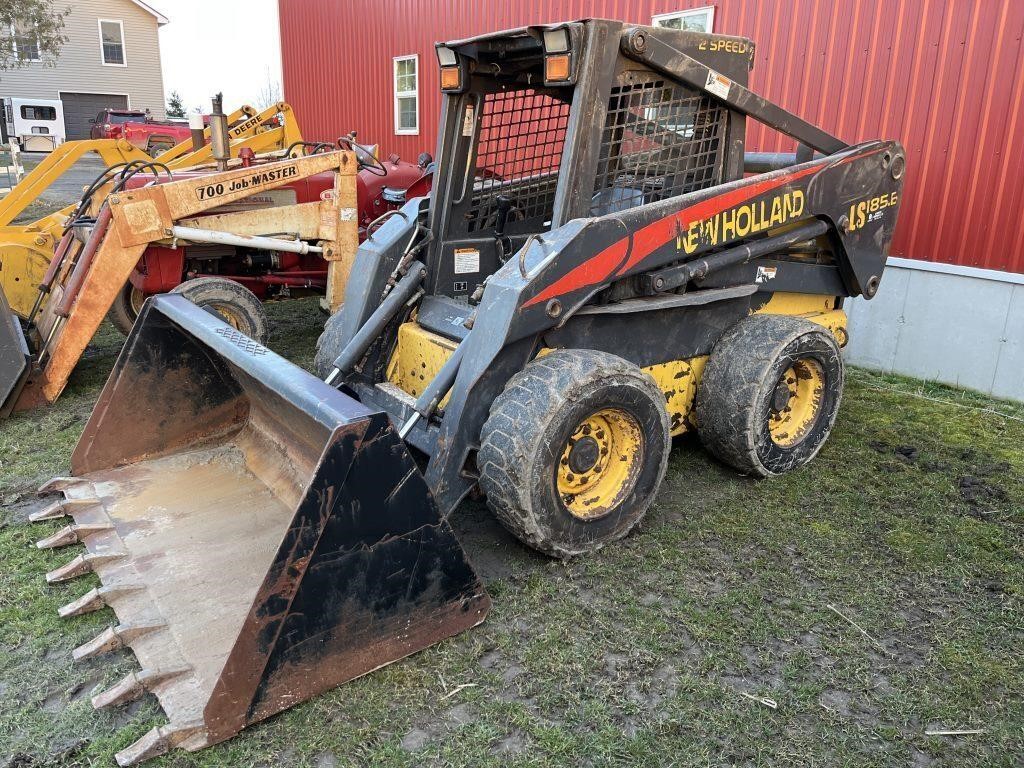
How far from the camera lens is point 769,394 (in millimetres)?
4062

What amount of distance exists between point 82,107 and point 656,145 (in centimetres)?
4134

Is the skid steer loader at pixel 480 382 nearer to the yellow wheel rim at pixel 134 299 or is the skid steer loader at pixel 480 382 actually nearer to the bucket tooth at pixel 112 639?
the bucket tooth at pixel 112 639

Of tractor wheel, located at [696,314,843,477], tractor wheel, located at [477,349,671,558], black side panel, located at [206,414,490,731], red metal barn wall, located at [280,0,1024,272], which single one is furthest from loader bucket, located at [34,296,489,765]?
red metal barn wall, located at [280,0,1024,272]

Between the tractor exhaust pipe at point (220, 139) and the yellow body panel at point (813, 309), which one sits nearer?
the yellow body panel at point (813, 309)

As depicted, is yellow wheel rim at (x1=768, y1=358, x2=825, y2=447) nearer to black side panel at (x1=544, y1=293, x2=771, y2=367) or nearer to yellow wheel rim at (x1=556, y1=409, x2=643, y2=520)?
black side panel at (x1=544, y1=293, x2=771, y2=367)

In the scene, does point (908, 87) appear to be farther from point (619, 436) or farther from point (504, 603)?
point (504, 603)

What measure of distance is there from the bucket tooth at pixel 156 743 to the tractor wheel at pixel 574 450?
1.35 m

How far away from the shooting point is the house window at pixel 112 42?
37.1 metres

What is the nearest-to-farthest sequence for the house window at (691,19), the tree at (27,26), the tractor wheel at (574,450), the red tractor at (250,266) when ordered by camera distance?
the tractor wheel at (574,450) < the red tractor at (250,266) < the house window at (691,19) < the tree at (27,26)

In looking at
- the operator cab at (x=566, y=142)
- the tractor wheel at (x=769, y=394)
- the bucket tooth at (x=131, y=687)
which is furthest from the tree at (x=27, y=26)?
the bucket tooth at (x=131, y=687)

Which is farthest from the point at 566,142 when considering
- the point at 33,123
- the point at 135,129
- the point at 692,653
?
the point at 33,123

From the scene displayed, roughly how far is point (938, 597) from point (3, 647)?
370cm

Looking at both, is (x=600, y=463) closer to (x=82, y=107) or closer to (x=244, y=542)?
(x=244, y=542)

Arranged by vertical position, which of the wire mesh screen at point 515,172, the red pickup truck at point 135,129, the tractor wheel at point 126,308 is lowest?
the tractor wheel at point 126,308
